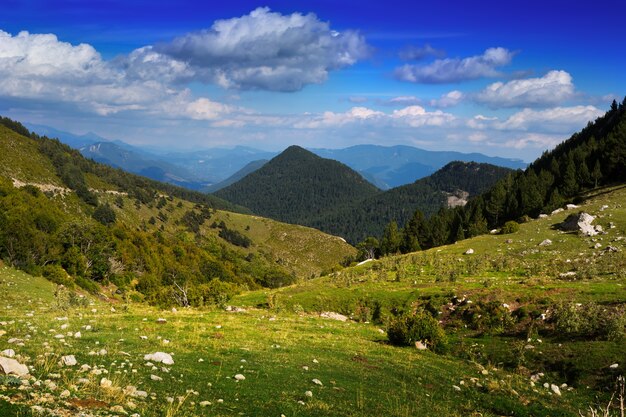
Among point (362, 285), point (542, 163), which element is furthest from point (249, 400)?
point (542, 163)

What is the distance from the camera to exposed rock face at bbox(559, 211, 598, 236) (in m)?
50.6

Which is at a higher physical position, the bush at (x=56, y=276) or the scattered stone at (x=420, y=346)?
the scattered stone at (x=420, y=346)

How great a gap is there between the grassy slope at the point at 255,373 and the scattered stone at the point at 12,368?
0.33 m

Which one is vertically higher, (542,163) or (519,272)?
(542,163)

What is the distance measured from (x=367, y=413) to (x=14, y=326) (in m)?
12.9

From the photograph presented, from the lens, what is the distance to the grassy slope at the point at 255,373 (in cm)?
899

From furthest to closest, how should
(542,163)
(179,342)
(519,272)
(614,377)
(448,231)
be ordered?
1. (542,163)
2. (448,231)
3. (519,272)
4. (614,377)
5. (179,342)

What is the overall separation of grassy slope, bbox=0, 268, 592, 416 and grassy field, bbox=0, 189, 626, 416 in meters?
0.06

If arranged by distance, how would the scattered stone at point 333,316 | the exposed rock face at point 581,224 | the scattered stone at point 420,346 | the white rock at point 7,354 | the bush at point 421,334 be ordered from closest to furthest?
the white rock at point 7,354 < the scattered stone at point 420,346 < the bush at point 421,334 < the scattered stone at point 333,316 < the exposed rock face at point 581,224

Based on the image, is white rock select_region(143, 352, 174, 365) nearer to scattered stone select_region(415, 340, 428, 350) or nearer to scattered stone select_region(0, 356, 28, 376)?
scattered stone select_region(0, 356, 28, 376)

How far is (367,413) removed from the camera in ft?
Answer: 35.1

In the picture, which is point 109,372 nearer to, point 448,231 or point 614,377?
point 614,377

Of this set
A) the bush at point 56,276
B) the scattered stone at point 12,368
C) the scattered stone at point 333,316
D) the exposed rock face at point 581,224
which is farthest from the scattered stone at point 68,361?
the exposed rock face at point 581,224

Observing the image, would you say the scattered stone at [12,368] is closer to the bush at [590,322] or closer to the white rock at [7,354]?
the white rock at [7,354]
